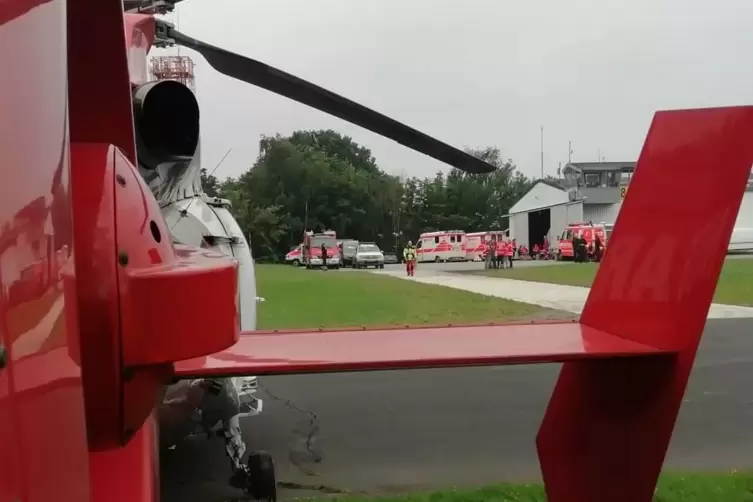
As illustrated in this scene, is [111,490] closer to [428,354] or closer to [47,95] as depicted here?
[428,354]

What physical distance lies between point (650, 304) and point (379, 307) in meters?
13.1

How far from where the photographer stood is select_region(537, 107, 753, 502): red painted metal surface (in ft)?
6.74

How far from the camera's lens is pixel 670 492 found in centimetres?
447

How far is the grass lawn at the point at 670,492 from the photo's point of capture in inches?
172

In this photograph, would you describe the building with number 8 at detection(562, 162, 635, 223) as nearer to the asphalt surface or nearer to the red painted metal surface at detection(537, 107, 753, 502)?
the asphalt surface

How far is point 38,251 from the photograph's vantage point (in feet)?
2.89

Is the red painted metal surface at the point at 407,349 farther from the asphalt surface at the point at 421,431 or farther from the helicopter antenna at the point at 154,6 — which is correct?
the asphalt surface at the point at 421,431

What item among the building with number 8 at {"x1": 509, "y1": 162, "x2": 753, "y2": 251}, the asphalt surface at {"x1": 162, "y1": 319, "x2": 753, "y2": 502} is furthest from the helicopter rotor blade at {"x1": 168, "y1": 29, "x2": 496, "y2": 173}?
the building with number 8 at {"x1": 509, "y1": 162, "x2": 753, "y2": 251}

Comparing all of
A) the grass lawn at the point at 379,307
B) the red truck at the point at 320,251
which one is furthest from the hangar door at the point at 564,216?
the grass lawn at the point at 379,307

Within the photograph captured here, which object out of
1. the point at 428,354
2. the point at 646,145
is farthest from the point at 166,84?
the point at 646,145

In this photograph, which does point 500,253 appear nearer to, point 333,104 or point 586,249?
point 586,249

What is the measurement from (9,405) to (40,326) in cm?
11

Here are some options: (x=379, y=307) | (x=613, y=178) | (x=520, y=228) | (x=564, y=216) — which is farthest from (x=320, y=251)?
(x=379, y=307)

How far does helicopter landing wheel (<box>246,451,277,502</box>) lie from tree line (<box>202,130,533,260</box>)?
93.0 feet
